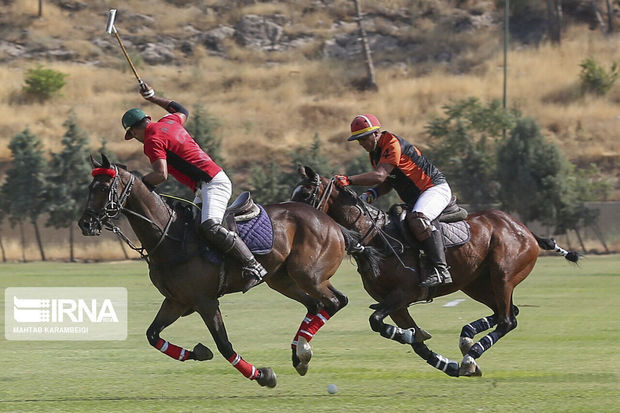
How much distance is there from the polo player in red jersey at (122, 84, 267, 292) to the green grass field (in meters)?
1.27

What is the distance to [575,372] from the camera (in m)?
11.0

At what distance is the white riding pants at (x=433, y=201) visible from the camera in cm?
1107

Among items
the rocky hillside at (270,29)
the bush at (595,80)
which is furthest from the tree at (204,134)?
the rocky hillside at (270,29)

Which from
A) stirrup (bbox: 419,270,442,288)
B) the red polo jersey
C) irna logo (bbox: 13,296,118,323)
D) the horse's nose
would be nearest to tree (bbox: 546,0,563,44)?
irna logo (bbox: 13,296,118,323)

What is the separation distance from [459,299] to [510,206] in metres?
24.4

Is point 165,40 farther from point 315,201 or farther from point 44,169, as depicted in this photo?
point 315,201

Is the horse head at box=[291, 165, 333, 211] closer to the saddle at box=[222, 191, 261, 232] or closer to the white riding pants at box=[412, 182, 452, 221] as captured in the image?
the saddle at box=[222, 191, 261, 232]

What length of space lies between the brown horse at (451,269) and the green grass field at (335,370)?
1.27 feet

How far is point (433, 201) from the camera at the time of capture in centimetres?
1115

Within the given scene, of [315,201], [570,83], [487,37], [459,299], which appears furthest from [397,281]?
[487,37]

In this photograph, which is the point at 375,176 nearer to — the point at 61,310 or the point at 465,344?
the point at 465,344

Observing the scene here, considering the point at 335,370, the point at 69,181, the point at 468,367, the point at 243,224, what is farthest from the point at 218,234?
the point at 69,181

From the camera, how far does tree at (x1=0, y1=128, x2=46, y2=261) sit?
A: 43.2m

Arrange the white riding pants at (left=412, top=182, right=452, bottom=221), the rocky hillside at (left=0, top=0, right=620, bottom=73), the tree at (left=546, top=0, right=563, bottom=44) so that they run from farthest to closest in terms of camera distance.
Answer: the rocky hillside at (left=0, top=0, right=620, bottom=73), the tree at (left=546, top=0, right=563, bottom=44), the white riding pants at (left=412, top=182, right=452, bottom=221)
